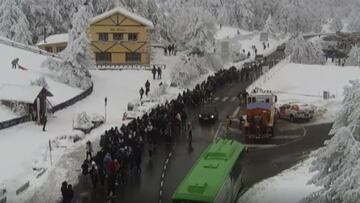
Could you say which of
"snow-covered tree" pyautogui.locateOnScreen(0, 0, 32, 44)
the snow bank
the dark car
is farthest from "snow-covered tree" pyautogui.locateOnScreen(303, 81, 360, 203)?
"snow-covered tree" pyautogui.locateOnScreen(0, 0, 32, 44)

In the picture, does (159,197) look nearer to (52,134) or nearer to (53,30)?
(52,134)

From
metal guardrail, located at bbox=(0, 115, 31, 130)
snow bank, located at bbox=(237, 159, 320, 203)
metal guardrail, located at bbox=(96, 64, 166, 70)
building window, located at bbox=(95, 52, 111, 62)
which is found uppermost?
building window, located at bbox=(95, 52, 111, 62)

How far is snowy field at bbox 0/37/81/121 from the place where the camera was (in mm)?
48469

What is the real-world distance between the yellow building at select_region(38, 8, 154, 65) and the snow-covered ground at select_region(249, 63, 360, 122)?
13020mm

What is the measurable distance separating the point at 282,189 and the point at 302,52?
5813 cm

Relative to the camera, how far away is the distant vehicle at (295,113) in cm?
4278

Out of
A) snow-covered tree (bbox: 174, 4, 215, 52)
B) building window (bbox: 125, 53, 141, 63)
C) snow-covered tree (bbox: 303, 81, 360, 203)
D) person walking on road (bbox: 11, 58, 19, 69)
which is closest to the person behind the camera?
snow-covered tree (bbox: 303, 81, 360, 203)

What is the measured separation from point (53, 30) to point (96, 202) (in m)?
60.3

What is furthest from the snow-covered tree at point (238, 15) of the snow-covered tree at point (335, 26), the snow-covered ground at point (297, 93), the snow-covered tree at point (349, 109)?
the snow-covered tree at point (349, 109)

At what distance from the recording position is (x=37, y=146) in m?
34.9

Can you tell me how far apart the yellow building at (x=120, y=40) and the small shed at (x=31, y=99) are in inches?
949

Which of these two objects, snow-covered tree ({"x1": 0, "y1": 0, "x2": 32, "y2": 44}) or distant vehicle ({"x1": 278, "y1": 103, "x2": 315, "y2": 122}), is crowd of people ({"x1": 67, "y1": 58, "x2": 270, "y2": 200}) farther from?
snow-covered tree ({"x1": 0, "y1": 0, "x2": 32, "y2": 44})

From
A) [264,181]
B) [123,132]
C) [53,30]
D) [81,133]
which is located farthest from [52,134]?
[53,30]

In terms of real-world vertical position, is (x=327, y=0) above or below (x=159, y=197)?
above
